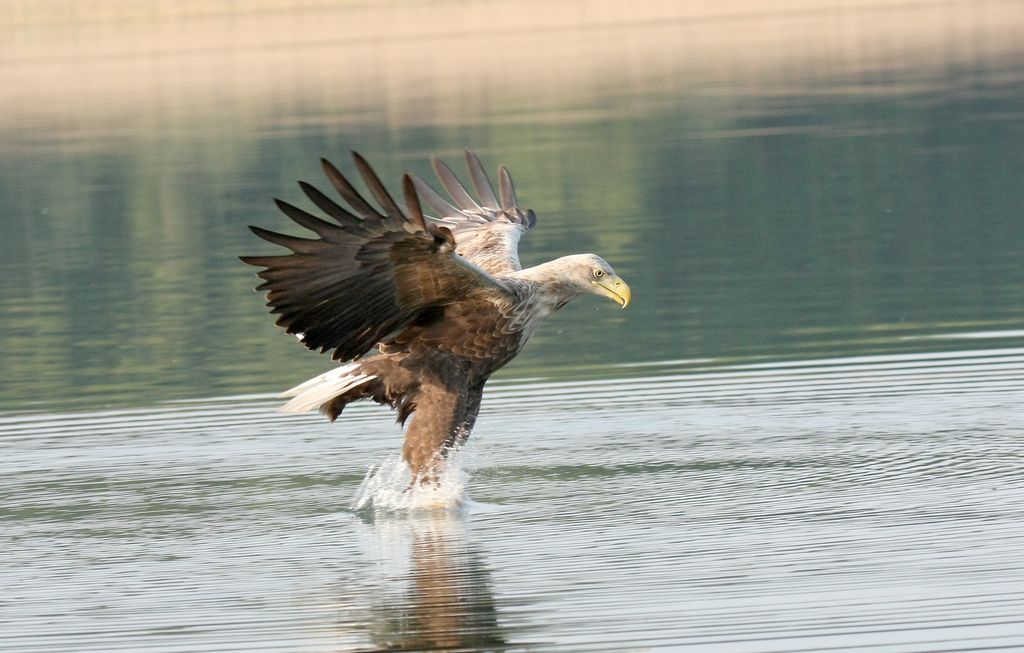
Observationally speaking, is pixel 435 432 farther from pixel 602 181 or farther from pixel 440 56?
pixel 440 56

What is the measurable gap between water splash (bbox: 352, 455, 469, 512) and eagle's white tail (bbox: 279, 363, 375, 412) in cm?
51

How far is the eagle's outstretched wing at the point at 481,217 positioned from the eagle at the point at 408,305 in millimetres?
536

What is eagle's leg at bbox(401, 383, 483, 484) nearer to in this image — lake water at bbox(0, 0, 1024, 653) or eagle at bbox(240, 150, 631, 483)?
eagle at bbox(240, 150, 631, 483)

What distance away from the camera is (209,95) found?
175 feet

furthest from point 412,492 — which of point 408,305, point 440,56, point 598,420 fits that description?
point 440,56

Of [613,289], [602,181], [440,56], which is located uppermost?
[440,56]

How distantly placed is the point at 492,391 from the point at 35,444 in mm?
3184

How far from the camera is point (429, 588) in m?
9.24

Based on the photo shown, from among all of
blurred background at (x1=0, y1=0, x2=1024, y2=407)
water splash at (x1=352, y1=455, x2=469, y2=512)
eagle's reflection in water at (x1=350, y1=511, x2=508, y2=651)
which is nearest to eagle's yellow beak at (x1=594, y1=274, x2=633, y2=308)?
water splash at (x1=352, y1=455, x2=469, y2=512)

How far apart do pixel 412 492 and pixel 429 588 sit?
1.89 m

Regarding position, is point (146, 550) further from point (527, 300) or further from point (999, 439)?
point (999, 439)

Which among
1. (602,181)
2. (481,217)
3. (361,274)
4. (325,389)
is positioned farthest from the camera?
(602,181)

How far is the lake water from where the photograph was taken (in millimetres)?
8727

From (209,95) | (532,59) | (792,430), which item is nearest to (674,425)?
(792,430)
